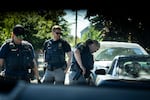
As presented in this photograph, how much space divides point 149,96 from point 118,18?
0.44m

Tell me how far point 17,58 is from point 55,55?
27.4 inches

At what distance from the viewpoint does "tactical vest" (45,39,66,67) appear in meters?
2.80

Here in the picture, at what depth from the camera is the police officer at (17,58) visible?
2.10 metres

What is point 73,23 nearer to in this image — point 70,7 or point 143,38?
point 70,7

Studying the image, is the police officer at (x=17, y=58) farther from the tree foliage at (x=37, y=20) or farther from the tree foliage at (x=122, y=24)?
the tree foliage at (x=122, y=24)

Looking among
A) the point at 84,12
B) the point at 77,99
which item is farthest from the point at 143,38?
the point at 77,99

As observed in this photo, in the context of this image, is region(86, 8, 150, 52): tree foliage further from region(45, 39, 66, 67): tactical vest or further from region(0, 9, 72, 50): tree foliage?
region(45, 39, 66, 67): tactical vest

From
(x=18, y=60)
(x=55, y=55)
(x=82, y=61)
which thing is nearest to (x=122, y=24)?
(x=18, y=60)

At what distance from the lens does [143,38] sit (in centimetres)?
179

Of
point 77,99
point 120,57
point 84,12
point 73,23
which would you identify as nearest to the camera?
point 77,99

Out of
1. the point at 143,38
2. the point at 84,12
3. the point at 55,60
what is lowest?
the point at 55,60

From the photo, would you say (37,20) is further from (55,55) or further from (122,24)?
(55,55)

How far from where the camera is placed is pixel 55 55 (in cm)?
312

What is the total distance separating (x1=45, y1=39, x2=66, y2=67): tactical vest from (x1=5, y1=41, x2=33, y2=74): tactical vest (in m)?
0.18
